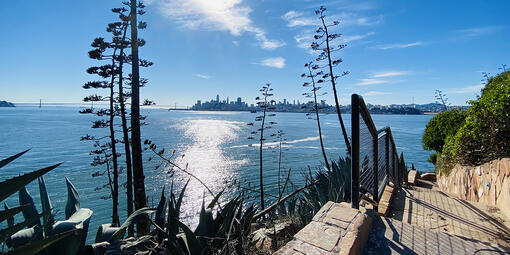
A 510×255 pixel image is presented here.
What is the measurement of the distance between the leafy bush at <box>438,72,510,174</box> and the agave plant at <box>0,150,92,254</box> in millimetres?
5410

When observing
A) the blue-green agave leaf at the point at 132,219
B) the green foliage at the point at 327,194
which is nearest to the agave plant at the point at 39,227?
the blue-green agave leaf at the point at 132,219

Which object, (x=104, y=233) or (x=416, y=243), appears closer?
(x=104, y=233)

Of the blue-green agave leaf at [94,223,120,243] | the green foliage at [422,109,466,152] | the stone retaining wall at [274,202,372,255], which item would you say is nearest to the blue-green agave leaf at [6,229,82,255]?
the blue-green agave leaf at [94,223,120,243]

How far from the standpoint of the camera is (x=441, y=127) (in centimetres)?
970

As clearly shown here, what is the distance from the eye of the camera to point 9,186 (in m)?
1.01

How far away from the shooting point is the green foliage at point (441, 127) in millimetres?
8822

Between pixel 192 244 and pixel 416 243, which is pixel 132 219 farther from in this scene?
pixel 416 243

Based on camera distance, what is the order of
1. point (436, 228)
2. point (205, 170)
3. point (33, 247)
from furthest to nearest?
point (205, 170)
point (436, 228)
point (33, 247)

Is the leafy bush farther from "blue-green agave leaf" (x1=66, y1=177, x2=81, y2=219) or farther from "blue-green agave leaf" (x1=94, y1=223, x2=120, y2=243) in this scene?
"blue-green agave leaf" (x1=66, y1=177, x2=81, y2=219)

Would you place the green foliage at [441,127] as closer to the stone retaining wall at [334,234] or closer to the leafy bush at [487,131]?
the leafy bush at [487,131]

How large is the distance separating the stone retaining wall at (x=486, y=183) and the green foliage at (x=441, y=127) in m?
4.29

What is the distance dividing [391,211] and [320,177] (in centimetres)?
161

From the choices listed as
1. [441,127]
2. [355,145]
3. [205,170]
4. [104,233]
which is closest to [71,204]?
[104,233]

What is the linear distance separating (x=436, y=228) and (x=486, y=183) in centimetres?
201
